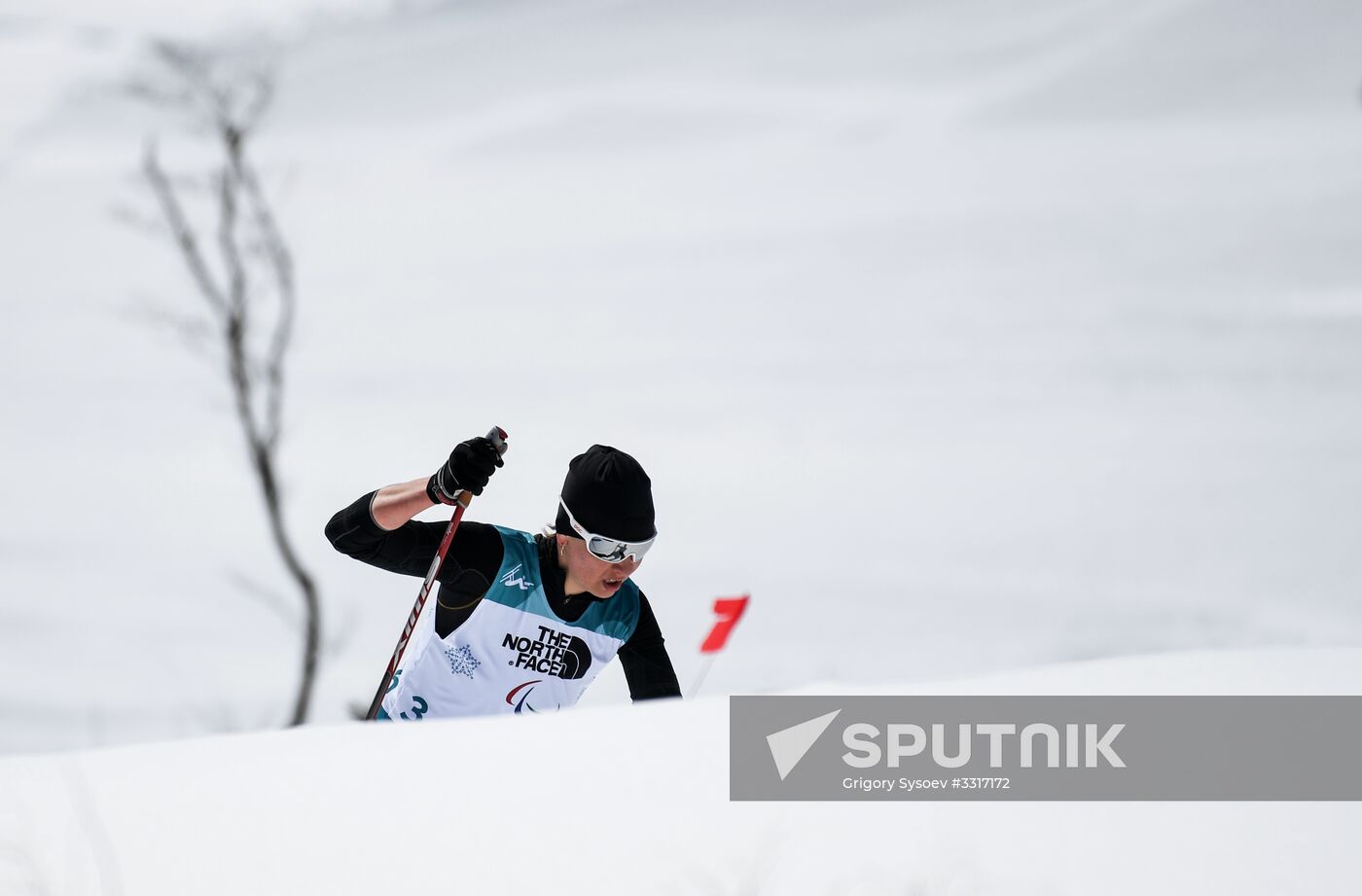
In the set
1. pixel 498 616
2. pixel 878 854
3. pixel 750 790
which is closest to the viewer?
pixel 878 854

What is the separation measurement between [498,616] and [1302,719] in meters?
2.17

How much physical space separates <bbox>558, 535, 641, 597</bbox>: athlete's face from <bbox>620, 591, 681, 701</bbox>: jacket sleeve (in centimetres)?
17

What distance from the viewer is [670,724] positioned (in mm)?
2258

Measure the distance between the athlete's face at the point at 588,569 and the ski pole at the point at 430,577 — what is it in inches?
12.6

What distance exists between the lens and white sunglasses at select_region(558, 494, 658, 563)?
3.20 meters

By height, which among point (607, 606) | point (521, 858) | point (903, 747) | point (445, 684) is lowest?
point (521, 858)

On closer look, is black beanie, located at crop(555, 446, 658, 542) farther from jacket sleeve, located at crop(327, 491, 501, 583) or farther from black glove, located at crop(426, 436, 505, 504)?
jacket sleeve, located at crop(327, 491, 501, 583)

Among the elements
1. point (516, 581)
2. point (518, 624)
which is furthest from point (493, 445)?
point (518, 624)

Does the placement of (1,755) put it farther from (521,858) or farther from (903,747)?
(903,747)

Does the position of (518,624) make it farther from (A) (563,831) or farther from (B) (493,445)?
(A) (563,831)

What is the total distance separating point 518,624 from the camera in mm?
3518

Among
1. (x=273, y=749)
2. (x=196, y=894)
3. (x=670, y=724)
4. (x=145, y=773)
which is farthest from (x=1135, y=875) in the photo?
(x=145, y=773)

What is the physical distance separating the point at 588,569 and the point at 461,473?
0.50 m

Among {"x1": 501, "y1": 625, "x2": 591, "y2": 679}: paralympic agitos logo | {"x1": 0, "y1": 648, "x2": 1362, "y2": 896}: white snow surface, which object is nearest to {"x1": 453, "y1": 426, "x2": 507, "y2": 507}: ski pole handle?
{"x1": 501, "y1": 625, "x2": 591, "y2": 679}: paralympic agitos logo
